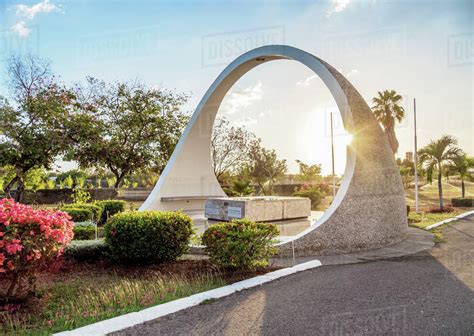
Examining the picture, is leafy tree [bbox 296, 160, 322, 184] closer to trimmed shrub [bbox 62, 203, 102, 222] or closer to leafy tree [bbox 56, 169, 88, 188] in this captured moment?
leafy tree [bbox 56, 169, 88, 188]

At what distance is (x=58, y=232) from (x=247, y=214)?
21.7 feet

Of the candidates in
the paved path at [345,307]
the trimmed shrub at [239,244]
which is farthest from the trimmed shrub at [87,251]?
the paved path at [345,307]

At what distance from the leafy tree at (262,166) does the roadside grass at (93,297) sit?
21.8 meters

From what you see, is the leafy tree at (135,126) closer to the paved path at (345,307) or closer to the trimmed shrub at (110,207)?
the trimmed shrub at (110,207)

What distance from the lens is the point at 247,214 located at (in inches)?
430

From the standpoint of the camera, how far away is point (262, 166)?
28062 mm

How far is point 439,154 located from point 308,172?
1559 cm

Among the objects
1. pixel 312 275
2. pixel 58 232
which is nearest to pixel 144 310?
pixel 58 232

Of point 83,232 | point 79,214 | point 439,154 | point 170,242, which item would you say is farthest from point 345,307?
point 439,154

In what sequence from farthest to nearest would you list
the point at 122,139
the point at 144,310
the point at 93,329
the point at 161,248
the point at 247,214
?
the point at 122,139 < the point at 247,214 < the point at 161,248 < the point at 144,310 < the point at 93,329

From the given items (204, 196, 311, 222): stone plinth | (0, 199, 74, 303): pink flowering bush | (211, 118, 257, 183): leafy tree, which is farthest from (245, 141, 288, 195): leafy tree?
(0, 199, 74, 303): pink flowering bush

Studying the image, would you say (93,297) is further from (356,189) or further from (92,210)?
(92,210)

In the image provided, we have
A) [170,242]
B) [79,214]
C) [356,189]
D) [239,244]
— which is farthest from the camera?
[79,214]

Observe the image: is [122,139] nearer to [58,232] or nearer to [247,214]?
[247,214]
